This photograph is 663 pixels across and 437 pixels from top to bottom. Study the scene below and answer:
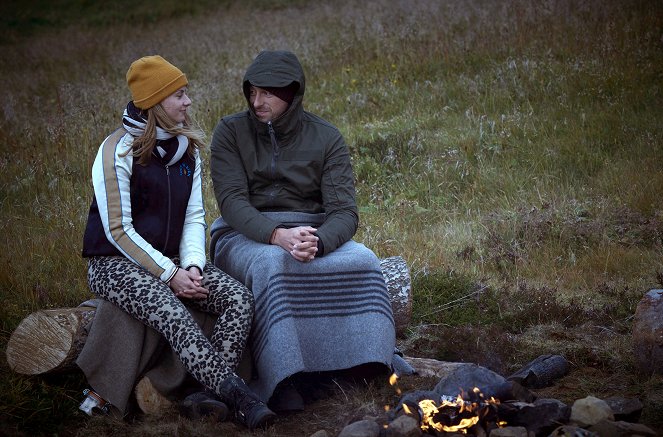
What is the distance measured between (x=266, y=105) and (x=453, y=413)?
2.32 m

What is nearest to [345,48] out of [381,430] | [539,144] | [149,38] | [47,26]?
[539,144]

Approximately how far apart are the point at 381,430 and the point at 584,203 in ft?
14.8

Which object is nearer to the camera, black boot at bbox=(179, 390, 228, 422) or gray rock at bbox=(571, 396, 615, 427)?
gray rock at bbox=(571, 396, 615, 427)

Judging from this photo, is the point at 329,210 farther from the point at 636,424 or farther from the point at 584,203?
the point at 584,203

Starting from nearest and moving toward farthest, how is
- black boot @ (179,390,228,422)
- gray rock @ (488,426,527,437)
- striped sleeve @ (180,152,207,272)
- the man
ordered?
1. gray rock @ (488,426,527,437)
2. black boot @ (179,390,228,422)
3. the man
4. striped sleeve @ (180,152,207,272)

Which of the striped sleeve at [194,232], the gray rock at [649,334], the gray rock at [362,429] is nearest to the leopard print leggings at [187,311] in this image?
the striped sleeve at [194,232]

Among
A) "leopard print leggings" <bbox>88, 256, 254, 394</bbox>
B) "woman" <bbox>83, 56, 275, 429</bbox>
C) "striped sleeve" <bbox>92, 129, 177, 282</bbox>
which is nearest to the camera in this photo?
"leopard print leggings" <bbox>88, 256, 254, 394</bbox>

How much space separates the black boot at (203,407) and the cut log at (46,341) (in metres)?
0.80

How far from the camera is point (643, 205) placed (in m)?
7.52

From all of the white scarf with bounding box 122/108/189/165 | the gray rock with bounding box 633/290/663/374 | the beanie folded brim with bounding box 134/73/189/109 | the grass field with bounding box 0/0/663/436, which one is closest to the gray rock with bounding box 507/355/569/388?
the grass field with bounding box 0/0/663/436

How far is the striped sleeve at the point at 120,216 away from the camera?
4723mm

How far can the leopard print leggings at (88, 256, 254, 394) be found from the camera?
448cm

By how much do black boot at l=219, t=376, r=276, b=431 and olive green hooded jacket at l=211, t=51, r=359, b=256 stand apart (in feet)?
3.69

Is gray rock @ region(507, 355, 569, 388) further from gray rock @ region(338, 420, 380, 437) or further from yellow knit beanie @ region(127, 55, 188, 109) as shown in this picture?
yellow knit beanie @ region(127, 55, 188, 109)
